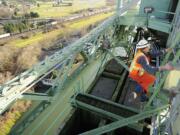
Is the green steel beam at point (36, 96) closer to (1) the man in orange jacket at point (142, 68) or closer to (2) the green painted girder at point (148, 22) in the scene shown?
(1) the man in orange jacket at point (142, 68)

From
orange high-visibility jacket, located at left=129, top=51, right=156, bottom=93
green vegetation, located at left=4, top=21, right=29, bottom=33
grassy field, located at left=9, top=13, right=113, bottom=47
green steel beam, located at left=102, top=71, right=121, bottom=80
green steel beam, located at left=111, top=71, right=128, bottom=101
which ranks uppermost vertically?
orange high-visibility jacket, located at left=129, top=51, right=156, bottom=93

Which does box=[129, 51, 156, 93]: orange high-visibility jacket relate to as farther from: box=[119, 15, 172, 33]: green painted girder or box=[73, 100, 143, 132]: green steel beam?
box=[119, 15, 172, 33]: green painted girder

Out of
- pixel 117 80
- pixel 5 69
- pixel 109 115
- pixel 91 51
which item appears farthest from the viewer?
pixel 5 69

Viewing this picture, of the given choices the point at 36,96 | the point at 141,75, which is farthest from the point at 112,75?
the point at 36,96

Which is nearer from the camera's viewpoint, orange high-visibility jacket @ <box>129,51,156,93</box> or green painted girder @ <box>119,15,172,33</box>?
orange high-visibility jacket @ <box>129,51,156,93</box>

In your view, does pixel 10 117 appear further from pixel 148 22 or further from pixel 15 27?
pixel 15 27

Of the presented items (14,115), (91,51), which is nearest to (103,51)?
(91,51)

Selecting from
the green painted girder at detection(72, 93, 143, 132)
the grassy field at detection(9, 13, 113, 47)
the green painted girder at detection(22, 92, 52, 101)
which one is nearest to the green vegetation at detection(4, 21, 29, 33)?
the grassy field at detection(9, 13, 113, 47)

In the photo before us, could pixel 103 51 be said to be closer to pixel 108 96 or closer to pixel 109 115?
pixel 108 96
